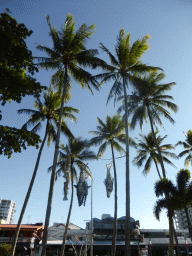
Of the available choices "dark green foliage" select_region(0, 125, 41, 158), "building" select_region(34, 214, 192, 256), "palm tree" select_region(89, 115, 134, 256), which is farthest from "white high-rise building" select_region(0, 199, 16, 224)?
"dark green foliage" select_region(0, 125, 41, 158)

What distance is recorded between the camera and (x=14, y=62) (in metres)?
8.62

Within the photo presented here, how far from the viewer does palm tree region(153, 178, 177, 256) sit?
16969mm

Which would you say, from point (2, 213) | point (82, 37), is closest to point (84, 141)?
point (82, 37)

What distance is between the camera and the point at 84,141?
29094 millimetres

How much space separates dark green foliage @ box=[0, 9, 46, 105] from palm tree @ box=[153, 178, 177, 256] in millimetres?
14459

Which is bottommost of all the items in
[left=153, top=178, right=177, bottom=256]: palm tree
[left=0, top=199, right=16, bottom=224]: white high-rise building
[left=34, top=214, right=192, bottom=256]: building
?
[left=34, top=214, right=192, bottom=256]: building

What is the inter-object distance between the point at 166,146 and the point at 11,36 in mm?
25168

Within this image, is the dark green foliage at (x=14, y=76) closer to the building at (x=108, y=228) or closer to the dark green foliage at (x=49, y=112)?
the dark green foliage at (x=49, y=112)

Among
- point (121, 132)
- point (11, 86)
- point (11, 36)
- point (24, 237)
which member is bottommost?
point (24, 237)

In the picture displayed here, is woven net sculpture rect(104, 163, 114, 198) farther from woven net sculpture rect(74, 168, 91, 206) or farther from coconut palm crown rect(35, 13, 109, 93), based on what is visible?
coconut palm crown rect(35, 13, 109, 93)

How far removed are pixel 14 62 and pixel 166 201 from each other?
1653cm

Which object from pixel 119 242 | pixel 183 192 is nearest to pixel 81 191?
pixel 183 192

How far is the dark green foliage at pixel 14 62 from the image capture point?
7773 millimetres

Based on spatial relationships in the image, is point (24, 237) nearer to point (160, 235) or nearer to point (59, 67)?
point (160, 235)
